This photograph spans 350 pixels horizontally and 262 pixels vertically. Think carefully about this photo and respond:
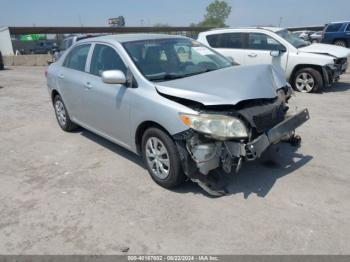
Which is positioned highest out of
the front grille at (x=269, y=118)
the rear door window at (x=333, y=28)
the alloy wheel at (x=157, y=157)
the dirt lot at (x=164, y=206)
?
the rear door window at (x=333, y=28)

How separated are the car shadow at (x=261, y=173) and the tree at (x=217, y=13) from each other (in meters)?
87.9

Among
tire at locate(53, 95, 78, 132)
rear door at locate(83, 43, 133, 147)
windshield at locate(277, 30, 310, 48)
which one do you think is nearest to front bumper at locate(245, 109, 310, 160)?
rear door at locate(83, 43, 133, 147)

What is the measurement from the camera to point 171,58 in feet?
15.7

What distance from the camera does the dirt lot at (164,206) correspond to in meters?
3.23

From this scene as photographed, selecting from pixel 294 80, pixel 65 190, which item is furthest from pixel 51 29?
pixel 65 190

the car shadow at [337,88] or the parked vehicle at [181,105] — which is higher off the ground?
the parked vehicle at [181,105]

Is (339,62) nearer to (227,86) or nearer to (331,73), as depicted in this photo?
(331,73)

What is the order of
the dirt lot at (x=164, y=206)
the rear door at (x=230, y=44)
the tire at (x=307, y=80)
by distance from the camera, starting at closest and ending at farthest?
the dirt lot at (x=164, y=206) → the tire at (x=307, y=80) → the rear door at (x=230, y=44)

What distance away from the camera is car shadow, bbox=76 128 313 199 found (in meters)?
4.11

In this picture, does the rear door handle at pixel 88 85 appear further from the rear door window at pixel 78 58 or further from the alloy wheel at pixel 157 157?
the alloy wheel at pixel 157 157

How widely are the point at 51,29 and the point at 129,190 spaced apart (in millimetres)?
40789

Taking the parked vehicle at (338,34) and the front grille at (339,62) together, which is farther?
the parked vehicle at (338,34)

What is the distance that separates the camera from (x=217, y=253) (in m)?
3.07

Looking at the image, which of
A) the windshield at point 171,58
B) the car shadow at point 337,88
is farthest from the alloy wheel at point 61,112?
the car shadow at point 337,88
